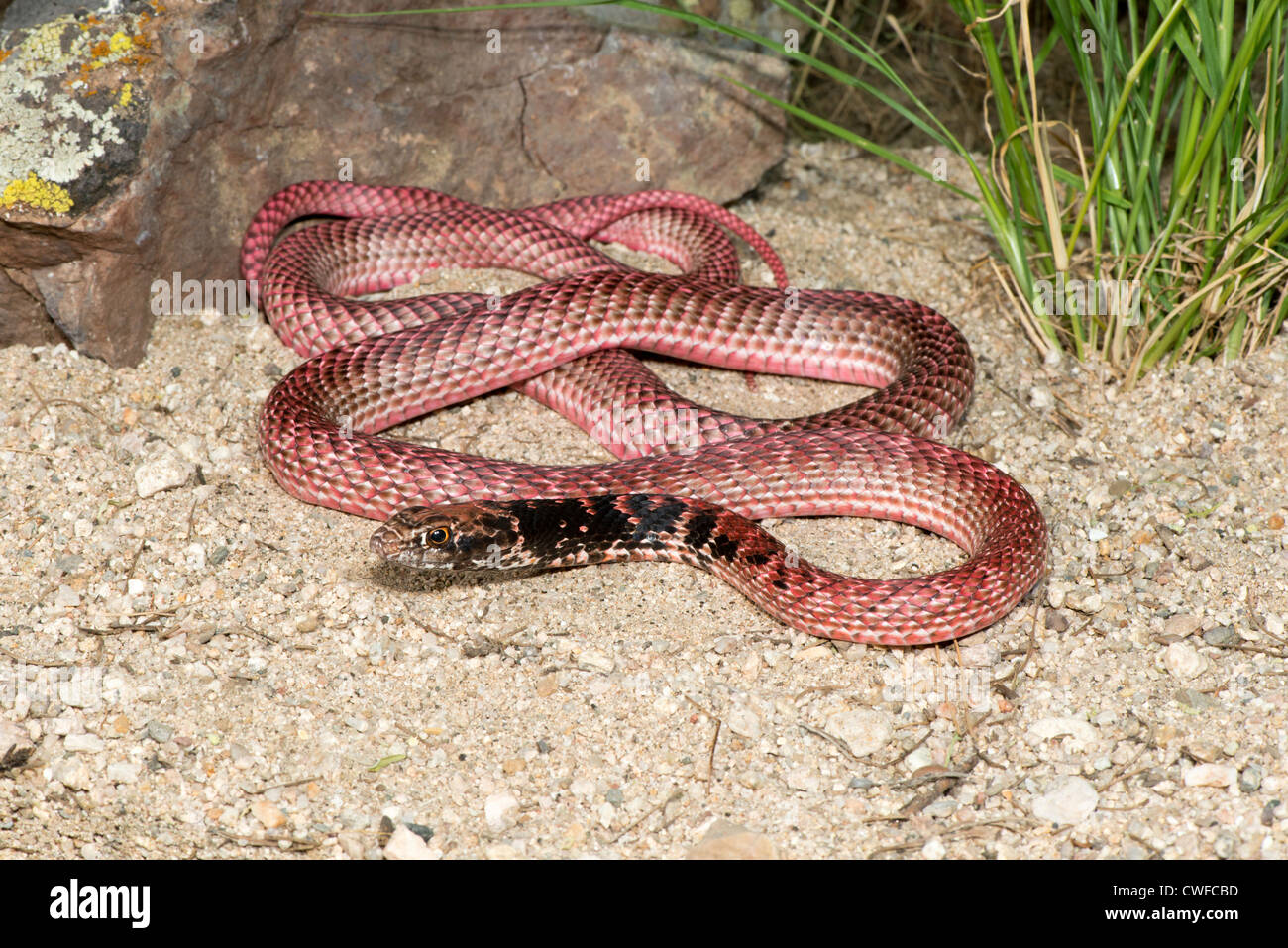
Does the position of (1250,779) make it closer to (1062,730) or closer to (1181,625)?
(1062,730)

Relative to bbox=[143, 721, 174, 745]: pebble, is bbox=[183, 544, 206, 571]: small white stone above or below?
above

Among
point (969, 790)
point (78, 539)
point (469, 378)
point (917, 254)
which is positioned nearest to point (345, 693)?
point (78, 539)

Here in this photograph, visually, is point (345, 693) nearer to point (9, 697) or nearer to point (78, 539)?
point (9, 697)

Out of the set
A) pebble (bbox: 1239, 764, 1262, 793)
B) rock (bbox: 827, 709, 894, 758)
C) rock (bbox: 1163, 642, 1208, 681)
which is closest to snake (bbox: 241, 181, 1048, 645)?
rock (bbox: 827, 709, 894, 758)

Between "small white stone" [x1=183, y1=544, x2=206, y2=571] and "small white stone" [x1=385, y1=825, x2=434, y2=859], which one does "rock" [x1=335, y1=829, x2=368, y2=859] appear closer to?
"small white stone" [x1=385, y1=825, x2=434, y2=859]

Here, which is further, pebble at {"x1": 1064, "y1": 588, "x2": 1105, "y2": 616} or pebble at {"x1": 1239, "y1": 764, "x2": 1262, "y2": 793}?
pebble at {"x1": 1064, "y1": 588, "x2": 1105, "y2": 616}

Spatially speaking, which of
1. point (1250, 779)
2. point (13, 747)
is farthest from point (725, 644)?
point (13, 747)
